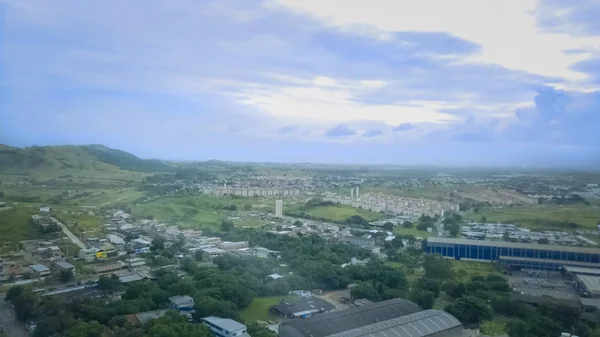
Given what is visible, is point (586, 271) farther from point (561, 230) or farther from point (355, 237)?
point (355, 237)

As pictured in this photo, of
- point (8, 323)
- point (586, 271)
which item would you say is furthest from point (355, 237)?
point (8, 323)

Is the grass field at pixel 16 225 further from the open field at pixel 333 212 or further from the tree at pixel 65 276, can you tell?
the open field at pixel 333 212

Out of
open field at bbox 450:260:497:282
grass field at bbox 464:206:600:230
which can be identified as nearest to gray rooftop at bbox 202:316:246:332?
open field at bbox 450:260:497:282


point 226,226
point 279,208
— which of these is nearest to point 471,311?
point 226,226

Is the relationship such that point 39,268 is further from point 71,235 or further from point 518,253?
point 518,253

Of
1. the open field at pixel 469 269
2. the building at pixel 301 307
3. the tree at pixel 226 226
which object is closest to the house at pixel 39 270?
the building at pixel 301 307

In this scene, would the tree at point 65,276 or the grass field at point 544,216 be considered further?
the grass field at point 544,216

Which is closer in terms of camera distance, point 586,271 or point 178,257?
point 586,271
